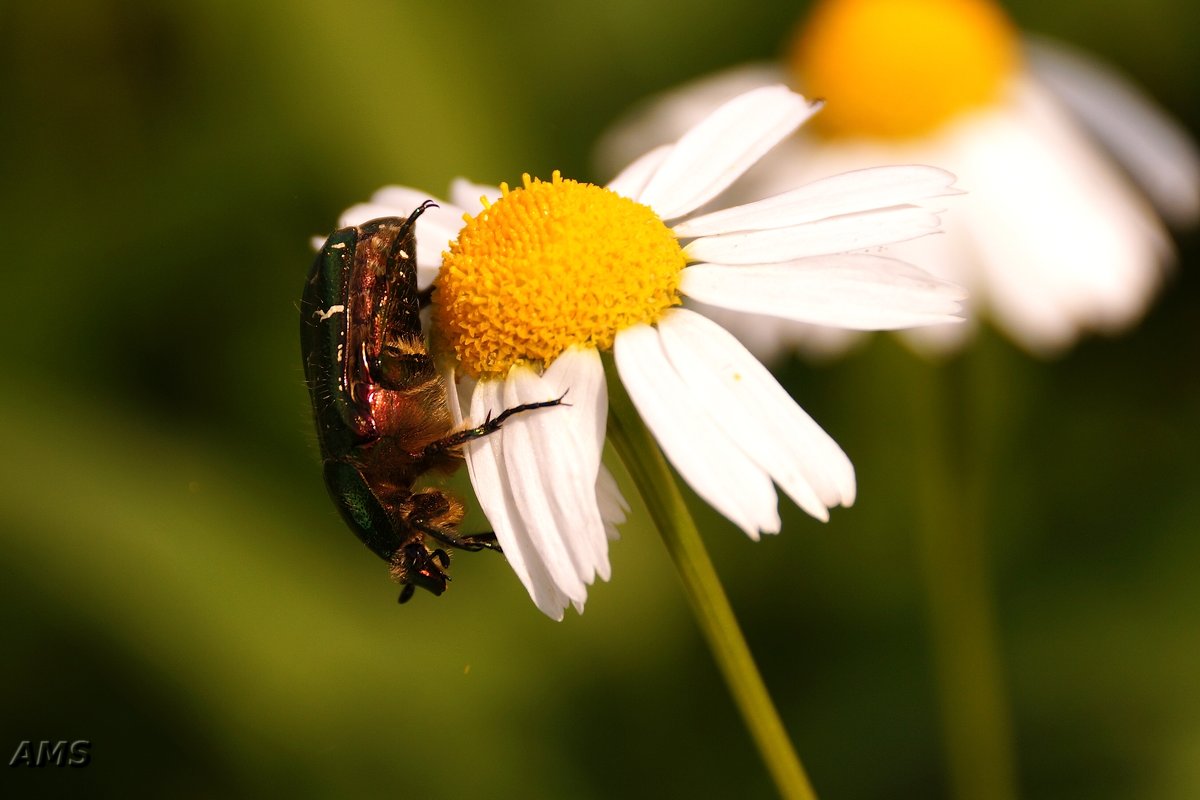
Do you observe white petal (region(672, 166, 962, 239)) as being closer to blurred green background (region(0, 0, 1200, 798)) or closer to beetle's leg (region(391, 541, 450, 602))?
beetle's leg (region(391, 541, 450, 602))

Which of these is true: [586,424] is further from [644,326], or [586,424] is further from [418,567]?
[418,567]

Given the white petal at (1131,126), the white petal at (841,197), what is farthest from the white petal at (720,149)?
the white petal at (1131,126)

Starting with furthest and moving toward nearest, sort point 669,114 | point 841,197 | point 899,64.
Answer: point 669,114 < point 899,64 < point 841,197

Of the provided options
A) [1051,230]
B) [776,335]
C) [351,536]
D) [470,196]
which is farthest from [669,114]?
[470,196]

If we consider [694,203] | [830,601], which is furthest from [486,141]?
[694,203]

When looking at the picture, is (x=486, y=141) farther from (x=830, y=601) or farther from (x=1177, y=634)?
(x=1177, y=634)

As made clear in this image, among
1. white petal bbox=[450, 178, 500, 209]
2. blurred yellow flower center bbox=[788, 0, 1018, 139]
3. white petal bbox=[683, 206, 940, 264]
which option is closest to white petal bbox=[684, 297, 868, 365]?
blurred yellow flower center bbox=[788, 0, 1018, 139]

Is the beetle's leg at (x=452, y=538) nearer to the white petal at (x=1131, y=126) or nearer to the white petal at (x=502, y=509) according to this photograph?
the white petal at (x=502, y=509)
